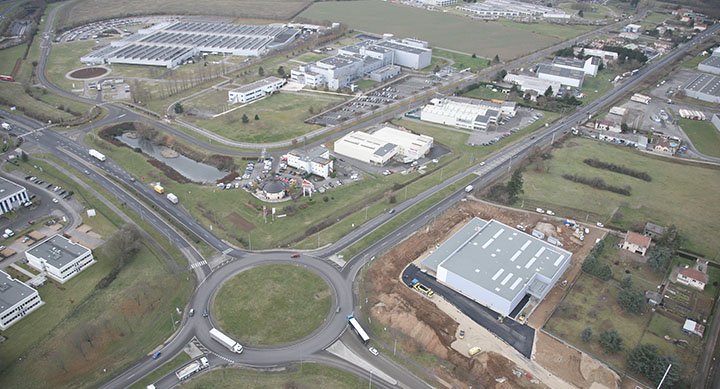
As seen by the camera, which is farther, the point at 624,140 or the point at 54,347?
the point at 624,140

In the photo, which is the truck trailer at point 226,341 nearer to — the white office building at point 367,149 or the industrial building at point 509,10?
the white office building at point 367,149

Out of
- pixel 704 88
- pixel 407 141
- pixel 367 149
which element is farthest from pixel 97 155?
pixel 704 88

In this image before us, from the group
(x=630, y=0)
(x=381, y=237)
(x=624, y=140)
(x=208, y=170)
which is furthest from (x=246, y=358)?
(x=630, y=0)

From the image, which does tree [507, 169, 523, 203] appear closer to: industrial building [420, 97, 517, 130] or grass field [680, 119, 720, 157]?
industrial building [420, 97, 517, 130]

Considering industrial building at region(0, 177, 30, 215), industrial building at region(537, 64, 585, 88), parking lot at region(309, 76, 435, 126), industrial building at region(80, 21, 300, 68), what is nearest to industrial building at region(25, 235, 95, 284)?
industrial building at region(0, 177, 30, 215)

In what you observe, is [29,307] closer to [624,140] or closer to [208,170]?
[208,170]
